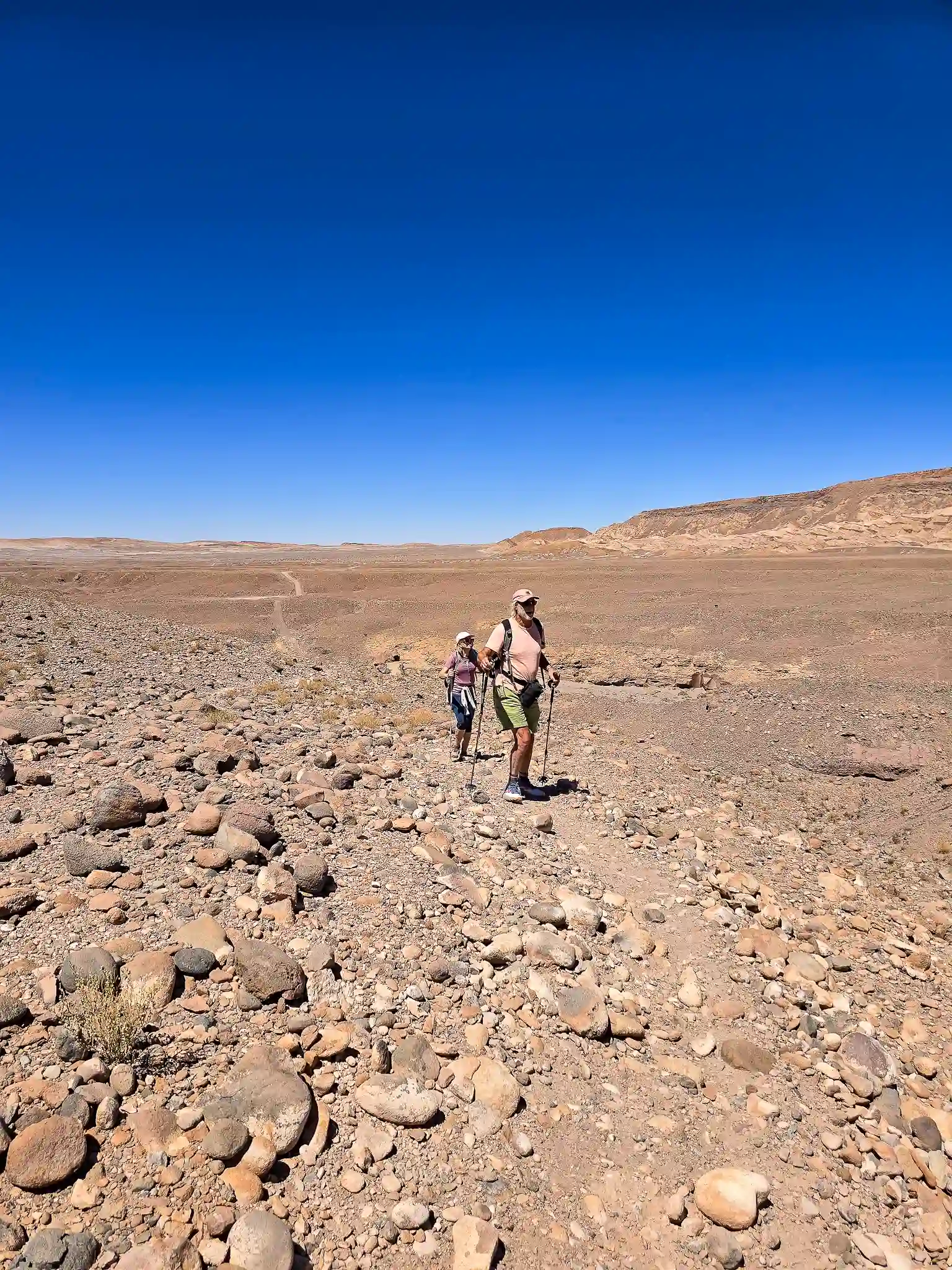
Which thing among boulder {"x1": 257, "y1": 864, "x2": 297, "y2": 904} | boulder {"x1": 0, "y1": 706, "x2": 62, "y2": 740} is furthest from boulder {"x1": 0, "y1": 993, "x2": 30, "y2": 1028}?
boulder {"x1": 0, "y1": 706, "x2": 62, "y2": 740}

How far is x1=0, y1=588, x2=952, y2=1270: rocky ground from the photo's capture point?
10.3ft

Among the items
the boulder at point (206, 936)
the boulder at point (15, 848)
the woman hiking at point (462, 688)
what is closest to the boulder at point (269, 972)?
the boulder at point (206, 936)

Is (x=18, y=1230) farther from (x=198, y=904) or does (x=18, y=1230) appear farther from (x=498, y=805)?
(x=498, y=805)

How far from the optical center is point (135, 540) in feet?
650

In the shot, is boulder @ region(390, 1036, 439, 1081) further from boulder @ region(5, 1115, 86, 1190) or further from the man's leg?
the man's leg

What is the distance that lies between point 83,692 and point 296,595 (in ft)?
103

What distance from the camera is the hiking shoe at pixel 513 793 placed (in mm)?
8188

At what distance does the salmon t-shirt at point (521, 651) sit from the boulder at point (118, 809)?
12.8 feet

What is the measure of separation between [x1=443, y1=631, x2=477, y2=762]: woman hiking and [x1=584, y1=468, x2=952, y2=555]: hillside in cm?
5314

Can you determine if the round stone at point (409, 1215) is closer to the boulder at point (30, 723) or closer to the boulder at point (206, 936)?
the boulder at point (206, 936)

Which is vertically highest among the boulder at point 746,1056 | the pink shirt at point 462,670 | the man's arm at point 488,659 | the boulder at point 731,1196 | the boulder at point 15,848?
the man's arm at point 488,659

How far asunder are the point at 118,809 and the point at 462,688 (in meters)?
4.96

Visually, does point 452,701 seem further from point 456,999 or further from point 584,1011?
point 584,1011

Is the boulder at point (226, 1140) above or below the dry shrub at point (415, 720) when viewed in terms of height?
above
